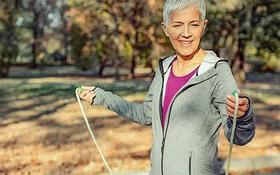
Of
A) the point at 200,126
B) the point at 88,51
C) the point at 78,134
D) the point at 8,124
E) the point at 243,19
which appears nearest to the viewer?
the point at 200,126

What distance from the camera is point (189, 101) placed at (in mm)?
1924

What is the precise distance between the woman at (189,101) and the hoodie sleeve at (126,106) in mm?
153

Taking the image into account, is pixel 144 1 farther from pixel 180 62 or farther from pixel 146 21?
pixel 180 62

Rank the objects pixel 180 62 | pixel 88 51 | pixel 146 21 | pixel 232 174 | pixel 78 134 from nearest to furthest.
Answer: pixel 180 62, pixel 232 174, pixel 78 134, pixel 146 21, pixel 88 51

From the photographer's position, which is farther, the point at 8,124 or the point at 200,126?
the point at 8,124

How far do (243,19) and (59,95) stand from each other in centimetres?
916

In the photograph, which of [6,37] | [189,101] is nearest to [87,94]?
[189,101]

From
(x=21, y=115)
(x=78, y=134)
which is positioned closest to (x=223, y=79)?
(x=78, y=134)

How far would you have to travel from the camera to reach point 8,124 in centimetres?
907

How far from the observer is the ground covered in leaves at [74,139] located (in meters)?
6.05

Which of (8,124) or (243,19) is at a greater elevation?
(243,19)

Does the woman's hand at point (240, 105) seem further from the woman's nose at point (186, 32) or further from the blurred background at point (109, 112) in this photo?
the blurred background at point (109, 112)

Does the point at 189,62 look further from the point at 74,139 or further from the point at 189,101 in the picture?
the point at 74,139

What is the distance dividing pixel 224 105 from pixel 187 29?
43cm
